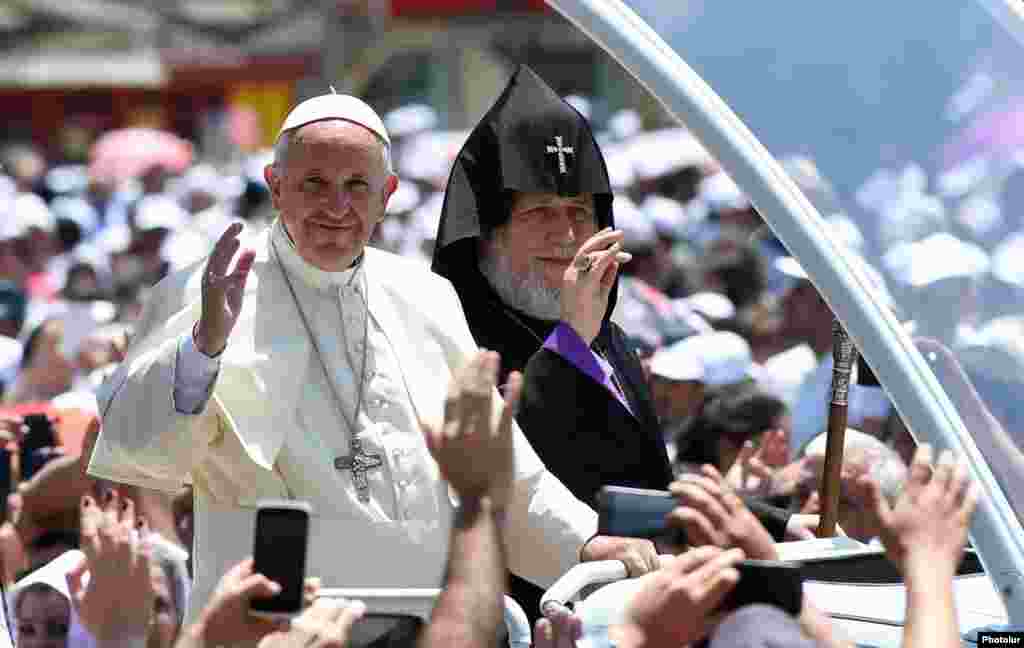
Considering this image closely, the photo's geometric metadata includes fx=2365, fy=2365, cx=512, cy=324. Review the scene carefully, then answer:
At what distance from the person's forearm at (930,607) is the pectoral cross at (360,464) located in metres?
1.54

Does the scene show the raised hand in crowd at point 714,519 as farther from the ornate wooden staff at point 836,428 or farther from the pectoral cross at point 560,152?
the pectoral cross at point 560,152

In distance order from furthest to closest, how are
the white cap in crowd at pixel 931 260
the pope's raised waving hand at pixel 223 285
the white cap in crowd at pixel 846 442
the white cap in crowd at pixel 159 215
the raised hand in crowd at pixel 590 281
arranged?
the white cap in crowd at pixel 159 215
the white cap in crowd at pixel 846 442
the raised hand in crowd at pixel 590 281
the white cap in crowd at pixel 931 260
the pope's raised waving hand at pixel 223 285

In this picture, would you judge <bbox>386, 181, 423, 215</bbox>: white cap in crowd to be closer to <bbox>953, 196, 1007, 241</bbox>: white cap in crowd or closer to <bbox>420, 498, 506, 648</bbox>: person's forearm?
<bbox>953, 196, 1007, 241</bbox>: white cap in crowd

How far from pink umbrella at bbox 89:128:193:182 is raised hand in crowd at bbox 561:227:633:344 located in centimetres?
1400

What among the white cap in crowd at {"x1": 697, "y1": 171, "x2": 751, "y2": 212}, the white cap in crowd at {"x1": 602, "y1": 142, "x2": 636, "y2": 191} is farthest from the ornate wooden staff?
the white cap in crowd at {"x1": 602, "y1": 142, "x2": 636, "y2": 191}

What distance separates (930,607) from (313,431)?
5.63 ft

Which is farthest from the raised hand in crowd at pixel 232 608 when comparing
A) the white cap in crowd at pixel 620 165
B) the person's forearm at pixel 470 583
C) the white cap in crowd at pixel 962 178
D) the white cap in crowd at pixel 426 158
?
the white cap in crowd at pixel 620 165

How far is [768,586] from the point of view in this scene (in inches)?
145

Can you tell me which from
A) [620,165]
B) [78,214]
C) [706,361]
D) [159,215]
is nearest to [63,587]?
[706,361]

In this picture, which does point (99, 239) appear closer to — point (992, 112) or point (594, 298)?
point (594, 298)

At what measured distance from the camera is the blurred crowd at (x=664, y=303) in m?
4.69

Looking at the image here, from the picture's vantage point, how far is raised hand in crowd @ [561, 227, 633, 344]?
5543mm

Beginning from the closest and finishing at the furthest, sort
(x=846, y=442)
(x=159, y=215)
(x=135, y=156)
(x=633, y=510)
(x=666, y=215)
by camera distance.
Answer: (x=633, y=510)
(x=846, y=442)
(x=159, y=215)
(x=666, y=215)
(x=135, y=156)

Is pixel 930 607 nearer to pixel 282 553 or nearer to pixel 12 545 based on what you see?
pixel 282 553
